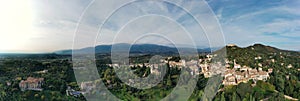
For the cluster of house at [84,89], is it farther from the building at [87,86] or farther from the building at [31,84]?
the building at [31,84]

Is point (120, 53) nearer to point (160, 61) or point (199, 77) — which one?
point (160, 61)

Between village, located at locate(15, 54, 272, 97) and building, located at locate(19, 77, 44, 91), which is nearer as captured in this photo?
village, located at locate(15, 54, 272, 97)

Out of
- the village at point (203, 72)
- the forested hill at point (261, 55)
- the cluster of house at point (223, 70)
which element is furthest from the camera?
the forested hill at point (261, 55)

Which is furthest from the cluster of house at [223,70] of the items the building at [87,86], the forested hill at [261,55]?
the building at [87,86]

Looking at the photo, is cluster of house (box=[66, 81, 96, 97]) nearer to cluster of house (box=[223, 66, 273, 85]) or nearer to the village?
the village

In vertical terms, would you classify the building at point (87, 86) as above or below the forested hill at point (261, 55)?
below

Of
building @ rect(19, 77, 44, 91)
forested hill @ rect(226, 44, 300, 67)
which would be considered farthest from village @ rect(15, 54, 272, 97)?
forested hill @ rect(226, 44, 300, 67)

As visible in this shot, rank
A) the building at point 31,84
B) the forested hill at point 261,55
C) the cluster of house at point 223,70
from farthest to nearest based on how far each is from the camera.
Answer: the forested hill at point 261,55, the building at point 31,84, the cluster of house at point 223,70

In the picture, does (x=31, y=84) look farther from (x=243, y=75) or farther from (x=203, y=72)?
(x=243, y=75)

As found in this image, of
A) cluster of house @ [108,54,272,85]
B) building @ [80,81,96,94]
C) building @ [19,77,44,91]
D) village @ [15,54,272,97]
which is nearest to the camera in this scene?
building @ [80,81,96,94]

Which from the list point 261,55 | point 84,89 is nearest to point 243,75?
point 261,55
